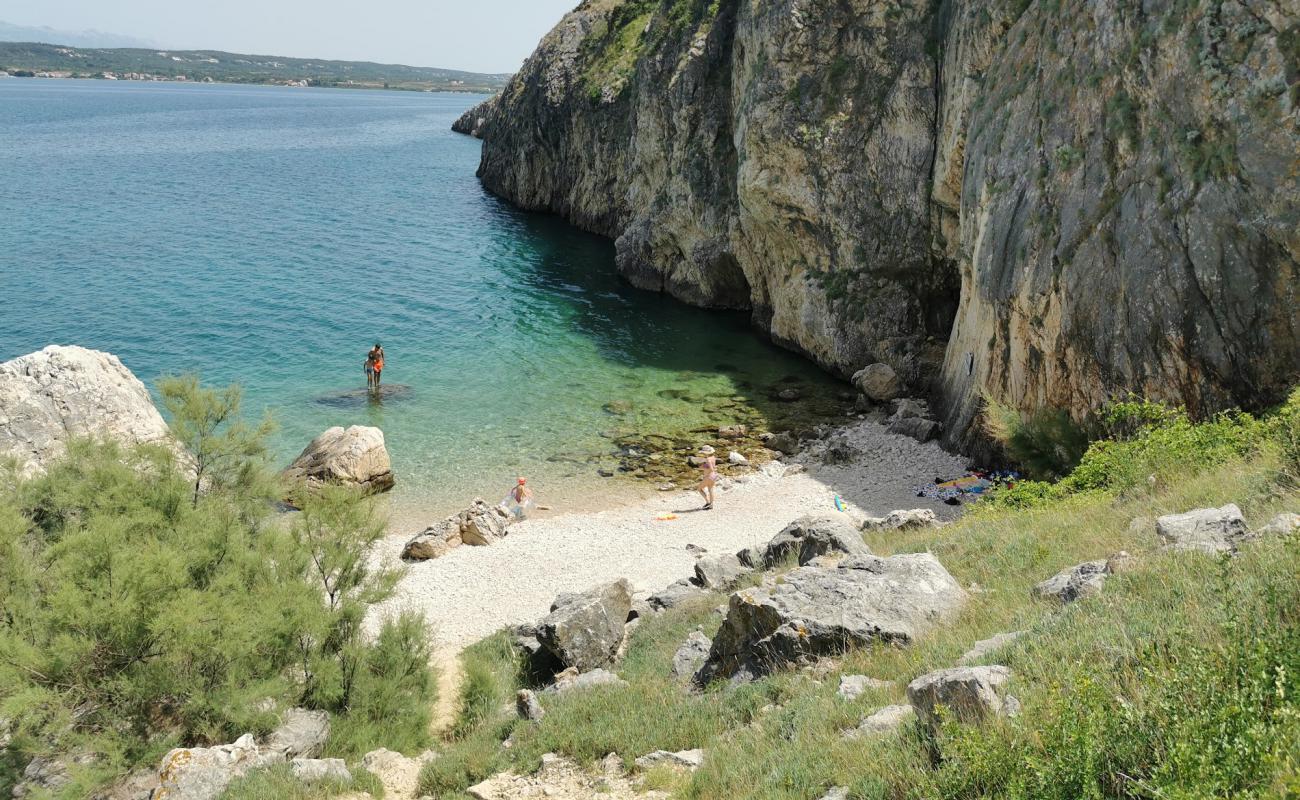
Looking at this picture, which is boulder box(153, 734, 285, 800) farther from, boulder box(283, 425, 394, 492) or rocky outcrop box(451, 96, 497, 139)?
rocky outcrop box(451, 96, 497, 139)

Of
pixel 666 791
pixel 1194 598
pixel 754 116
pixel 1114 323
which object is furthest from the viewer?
pixel 754 116

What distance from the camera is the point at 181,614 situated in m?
10.3

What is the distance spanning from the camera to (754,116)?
32.8m

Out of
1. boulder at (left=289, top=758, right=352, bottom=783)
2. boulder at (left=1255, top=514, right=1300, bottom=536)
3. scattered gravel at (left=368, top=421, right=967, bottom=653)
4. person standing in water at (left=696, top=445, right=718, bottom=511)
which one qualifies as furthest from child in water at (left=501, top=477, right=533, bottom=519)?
boulder at (left=1255, top=514, right=1300, bottom=536)

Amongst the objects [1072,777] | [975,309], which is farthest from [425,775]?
[975,309]

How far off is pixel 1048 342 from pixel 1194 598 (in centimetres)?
1320

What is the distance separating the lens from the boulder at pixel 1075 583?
8816 millimetres

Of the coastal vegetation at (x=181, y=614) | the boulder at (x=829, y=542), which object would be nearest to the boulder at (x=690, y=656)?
the boulder at (x=829, y=542)

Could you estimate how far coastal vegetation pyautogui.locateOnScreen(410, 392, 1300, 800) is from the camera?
201 inches

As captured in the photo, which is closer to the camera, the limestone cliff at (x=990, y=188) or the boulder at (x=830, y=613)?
the boulder at (x=830, y=613)

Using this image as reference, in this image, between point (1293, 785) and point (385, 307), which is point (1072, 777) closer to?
point (1293, 785)

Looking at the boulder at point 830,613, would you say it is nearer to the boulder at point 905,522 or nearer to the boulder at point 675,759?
the boulder at point 675,759

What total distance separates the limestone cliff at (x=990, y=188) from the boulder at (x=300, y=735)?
50.1 feet

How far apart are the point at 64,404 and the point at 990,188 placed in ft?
71.3
